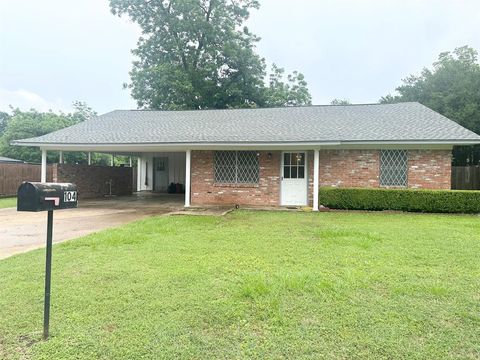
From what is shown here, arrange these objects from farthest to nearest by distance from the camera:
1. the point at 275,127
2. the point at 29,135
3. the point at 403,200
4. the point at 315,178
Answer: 1. the point at 29,135
2. the point at 275,127
3. the point at 315,178
4. the point at 403,200

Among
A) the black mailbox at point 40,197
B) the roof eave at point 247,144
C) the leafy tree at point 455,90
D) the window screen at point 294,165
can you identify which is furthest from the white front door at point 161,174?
the black mailbox at point 40,197

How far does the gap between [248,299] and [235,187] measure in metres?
8.80

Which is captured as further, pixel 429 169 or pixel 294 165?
pixel 294 165

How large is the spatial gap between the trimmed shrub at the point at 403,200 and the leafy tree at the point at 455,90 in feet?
39.7

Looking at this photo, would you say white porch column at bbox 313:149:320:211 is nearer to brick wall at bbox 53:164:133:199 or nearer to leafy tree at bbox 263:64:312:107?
brick wall at bbox 53:164:133:199

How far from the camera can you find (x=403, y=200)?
1026cm

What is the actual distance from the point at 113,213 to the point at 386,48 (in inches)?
778

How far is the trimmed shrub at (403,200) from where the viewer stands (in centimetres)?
997

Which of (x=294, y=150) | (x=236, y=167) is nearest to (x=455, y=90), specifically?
(x=294, y=150)

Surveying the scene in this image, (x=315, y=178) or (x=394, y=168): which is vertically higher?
(x=394, y=168)

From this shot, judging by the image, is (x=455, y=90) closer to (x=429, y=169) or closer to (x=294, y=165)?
(x=429, y=169)

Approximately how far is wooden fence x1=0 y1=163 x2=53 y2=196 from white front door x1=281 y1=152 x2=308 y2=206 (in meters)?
10.5

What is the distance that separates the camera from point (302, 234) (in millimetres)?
6816

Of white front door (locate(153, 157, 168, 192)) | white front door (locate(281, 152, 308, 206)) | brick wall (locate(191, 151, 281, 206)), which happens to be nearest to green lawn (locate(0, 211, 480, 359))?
white front door (locate(281, 152, 308, 206))
